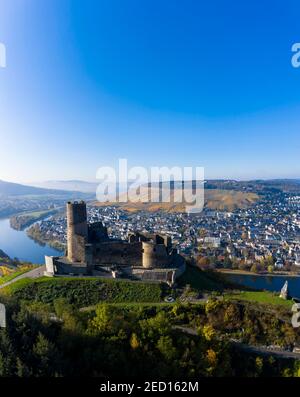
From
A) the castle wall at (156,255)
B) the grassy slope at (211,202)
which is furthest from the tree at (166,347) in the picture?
the grassy slope at (211,202)

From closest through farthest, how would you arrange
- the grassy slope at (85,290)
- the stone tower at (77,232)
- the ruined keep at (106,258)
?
the grassy slope at (85,290) → the ruined keep at (106,258) → the stone tower at (77,232)

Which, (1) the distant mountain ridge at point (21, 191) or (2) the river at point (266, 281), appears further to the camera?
(1) the distant mountain ridge at point (21, 191)

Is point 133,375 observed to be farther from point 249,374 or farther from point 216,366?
point 249,374

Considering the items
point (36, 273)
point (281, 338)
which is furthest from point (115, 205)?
point (281, 338)

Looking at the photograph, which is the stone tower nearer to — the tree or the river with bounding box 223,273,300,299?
the tree

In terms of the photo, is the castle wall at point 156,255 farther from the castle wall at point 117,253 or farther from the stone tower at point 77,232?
the stone tower at point 77,232

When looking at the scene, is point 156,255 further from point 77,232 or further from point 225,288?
point 225,288
